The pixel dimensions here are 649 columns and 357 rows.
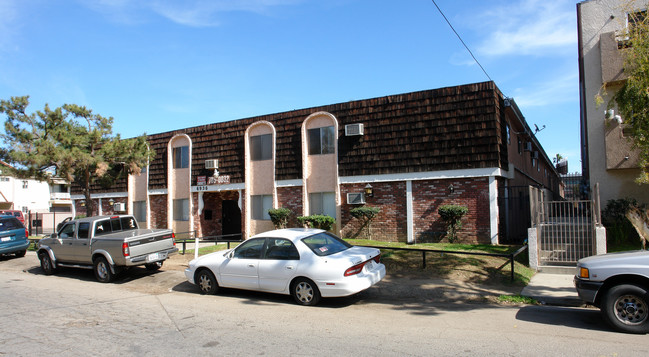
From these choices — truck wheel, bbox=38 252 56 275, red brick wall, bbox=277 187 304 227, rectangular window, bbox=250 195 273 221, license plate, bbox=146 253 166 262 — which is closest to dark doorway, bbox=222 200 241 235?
rectangular window, bbox=250 195 273 221

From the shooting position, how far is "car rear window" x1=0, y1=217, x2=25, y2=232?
15257 millimetres

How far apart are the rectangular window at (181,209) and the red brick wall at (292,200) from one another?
602 centimetres

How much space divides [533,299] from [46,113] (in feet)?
58.9

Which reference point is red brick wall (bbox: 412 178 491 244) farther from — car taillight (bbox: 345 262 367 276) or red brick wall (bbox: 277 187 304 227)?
car taillight (bbox: 345 262 367 276)

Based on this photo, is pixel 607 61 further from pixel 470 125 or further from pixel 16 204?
pixel 16 204

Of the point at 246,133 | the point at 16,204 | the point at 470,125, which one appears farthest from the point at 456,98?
the point at 16,204

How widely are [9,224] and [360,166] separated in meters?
13.3

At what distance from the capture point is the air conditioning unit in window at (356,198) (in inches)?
628

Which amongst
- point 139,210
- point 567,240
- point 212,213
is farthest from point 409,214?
point 139,210

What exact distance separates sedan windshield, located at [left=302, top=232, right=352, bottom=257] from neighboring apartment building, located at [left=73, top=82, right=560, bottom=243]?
6.86 meters

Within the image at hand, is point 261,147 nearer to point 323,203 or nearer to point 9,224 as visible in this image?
point 323,203

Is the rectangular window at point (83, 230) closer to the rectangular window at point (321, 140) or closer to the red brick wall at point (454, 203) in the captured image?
the rectangular window at point (321, 140)

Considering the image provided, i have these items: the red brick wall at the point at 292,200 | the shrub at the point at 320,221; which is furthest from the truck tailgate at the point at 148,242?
the red brick wall at the point at 292,200

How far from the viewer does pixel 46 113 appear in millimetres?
16531
